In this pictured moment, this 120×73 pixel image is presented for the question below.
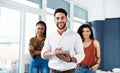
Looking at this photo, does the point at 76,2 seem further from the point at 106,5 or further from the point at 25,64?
the point at 25,64

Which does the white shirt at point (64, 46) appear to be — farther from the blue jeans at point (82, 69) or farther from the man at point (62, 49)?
the blue jeans at point (82, 69)

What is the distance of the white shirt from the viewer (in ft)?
6.43

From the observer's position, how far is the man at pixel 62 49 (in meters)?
1.93

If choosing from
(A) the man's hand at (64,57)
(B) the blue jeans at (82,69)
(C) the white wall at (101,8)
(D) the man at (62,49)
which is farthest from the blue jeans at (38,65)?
(C) the white wall at (101,8)

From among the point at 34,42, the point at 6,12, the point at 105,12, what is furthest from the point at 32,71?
the point at 105,12

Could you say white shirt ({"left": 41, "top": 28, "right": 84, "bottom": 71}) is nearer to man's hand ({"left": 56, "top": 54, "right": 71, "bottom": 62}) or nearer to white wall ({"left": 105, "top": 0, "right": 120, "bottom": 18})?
man's hand ({"left": 56, "top": 54, "right": 71, "bottom": 62})

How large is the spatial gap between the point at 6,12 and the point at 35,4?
0.99 m

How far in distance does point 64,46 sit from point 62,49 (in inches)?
1.7

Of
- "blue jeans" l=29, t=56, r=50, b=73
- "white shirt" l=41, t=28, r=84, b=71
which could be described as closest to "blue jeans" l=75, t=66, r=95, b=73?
"blue jeans" l=29, t=56, r=50, b=73

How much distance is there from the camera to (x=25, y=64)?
4230 millimetres

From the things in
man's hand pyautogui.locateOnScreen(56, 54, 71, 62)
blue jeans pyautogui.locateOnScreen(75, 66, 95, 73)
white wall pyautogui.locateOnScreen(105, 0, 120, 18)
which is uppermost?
white wall pyautogui.locateOnScreen(105, 0, 120, 18)

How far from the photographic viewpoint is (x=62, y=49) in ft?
A: 6.40

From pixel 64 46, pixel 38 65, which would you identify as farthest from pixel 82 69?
pixel 64 46

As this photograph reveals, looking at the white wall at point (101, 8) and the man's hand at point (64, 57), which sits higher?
the white wall at point (101, 8)
